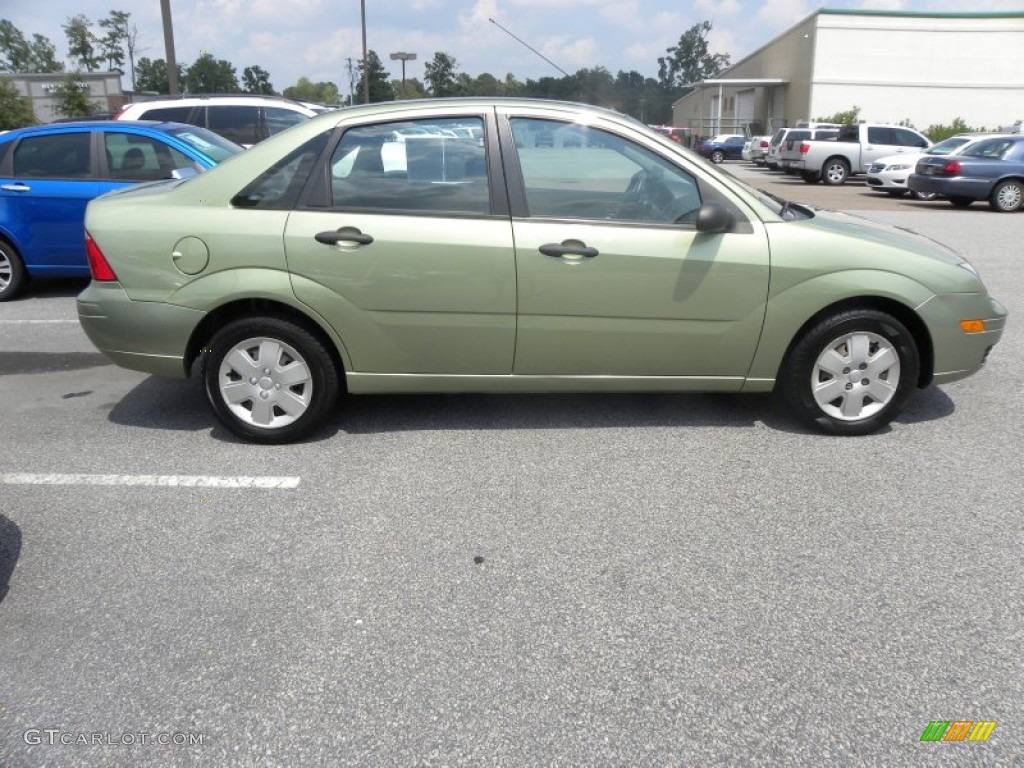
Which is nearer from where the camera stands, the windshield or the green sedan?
the green sedan

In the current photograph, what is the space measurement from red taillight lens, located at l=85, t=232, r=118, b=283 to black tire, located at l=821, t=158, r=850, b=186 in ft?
80.9

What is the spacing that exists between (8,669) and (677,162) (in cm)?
354

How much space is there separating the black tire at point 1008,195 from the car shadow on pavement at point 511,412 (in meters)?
14.1

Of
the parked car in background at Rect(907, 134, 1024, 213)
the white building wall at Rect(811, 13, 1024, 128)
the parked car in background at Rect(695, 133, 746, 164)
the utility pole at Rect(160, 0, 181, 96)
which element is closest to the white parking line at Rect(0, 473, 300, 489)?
the utility pole at Rect(160, 0, 181, 96)

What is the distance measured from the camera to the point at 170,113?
486 inches

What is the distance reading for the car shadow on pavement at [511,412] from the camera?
15.4 feet

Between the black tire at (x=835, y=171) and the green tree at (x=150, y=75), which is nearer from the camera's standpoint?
the black tire at (x=835, y=171)

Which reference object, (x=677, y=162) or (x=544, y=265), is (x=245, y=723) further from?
(x=677, y=162)

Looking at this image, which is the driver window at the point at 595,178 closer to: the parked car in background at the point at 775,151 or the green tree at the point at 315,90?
the parked car in background at the point at 775,151

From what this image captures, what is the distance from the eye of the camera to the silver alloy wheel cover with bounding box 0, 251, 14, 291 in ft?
25.9

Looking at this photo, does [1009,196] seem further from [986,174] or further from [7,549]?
[7,549]

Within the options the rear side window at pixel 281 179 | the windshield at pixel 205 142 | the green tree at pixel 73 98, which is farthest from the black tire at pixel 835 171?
the green tree at pixel 73 98

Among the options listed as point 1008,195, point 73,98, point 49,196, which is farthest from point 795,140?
point 73,98

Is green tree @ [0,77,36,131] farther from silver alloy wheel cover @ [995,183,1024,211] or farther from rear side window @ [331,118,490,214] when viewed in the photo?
rear side window @ [331,118,490,214]
